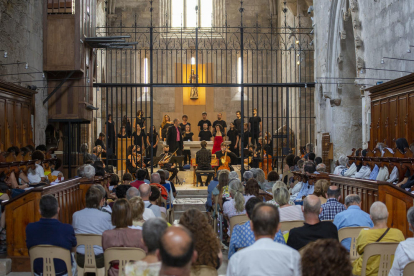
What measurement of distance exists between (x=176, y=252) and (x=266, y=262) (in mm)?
568

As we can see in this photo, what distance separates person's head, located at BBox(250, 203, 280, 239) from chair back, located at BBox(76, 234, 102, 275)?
6.04ft

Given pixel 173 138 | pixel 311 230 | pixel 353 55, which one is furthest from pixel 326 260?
pixel 173 138

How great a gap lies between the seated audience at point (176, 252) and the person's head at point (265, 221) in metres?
0.65

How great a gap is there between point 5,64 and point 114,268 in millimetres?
6553

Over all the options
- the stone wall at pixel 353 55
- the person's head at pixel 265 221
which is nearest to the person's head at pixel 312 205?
the person's head at pixel 265 221

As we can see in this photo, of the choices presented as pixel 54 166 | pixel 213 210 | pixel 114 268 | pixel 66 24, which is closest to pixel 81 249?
pixel 114 268

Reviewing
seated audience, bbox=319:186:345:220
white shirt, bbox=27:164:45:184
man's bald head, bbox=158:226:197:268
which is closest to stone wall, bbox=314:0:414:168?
seated audience, bbox=319:186:345:220

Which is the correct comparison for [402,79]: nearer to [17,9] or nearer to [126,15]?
[17,9]

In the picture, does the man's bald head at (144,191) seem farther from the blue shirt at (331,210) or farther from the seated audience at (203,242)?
the seated audience at (203,242)

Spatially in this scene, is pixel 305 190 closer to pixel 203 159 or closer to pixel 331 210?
pixel 331 210

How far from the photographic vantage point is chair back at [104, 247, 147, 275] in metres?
3.39

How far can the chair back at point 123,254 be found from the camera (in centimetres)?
339

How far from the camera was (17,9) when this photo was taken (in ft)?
31.4

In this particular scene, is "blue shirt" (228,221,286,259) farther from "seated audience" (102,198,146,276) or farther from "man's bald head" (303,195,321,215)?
"seated audience" (102,198,146,276)
